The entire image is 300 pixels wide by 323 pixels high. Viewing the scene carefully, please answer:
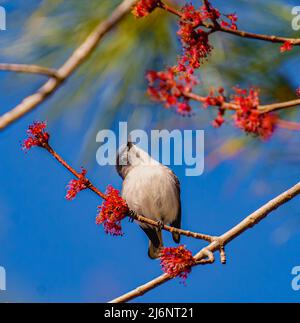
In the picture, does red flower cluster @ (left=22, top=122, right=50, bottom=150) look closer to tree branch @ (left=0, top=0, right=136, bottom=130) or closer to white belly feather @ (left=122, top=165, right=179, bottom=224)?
tree branch @ (left=0, top=0, right=136, bottom=130)

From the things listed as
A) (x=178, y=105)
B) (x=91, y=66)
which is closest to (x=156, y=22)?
(x=91, y=66)

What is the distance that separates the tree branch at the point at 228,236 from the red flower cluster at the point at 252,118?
478 mm

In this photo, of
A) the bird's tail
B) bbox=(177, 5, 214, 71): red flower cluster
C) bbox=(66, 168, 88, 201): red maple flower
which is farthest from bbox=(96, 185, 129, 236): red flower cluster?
the bird's tail

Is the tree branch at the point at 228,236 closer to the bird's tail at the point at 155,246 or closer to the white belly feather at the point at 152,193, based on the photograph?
the bird's tail at the point at 155,246

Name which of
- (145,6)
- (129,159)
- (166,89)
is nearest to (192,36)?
(145,6)

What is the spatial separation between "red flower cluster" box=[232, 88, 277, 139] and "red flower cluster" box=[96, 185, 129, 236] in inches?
20.9

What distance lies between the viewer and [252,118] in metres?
0.65

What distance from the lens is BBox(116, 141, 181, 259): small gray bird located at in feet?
5.79

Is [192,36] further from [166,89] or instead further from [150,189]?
[150,189]

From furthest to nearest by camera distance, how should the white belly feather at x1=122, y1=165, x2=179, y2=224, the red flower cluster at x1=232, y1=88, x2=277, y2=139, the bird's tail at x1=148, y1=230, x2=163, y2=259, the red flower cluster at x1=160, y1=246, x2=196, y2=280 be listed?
the white belly feather at x1=122, y1=165, x2=179, y2=224 → the bird's tail at x1=148, y1=230, x2=163, y2=259 → the red flower cluster at x1=160, y1=246, x2=196, y2=280 → the red flower cluster at x1=232, y1=88, x2=277, y2=139

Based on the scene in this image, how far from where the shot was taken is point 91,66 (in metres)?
1.09

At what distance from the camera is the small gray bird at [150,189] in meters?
1.76

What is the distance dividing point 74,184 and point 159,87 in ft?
1.73
